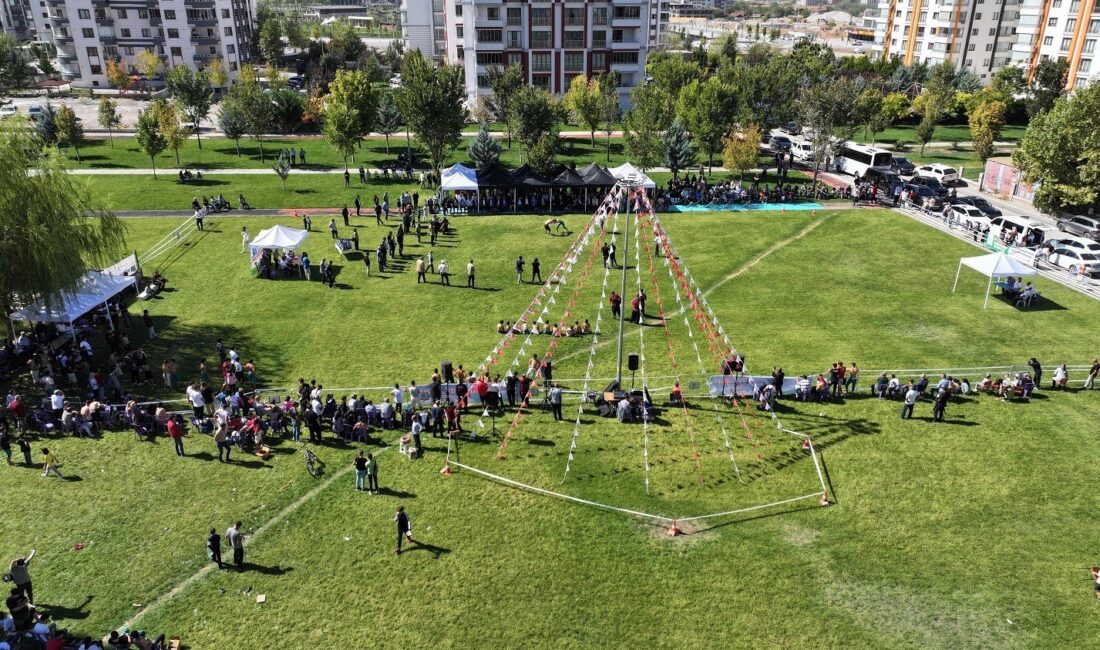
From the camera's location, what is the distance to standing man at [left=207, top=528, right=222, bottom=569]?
16203 mm

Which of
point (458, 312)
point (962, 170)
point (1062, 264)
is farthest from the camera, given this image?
point (962, 170)

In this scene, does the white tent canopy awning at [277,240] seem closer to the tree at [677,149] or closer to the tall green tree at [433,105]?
the tall green tree at [433,105]

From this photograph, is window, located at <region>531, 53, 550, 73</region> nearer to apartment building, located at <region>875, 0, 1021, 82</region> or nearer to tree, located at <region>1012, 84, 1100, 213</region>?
apartment building, located at <region>875, 0, 1021, 82</region>

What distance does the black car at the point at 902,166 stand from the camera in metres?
57.3

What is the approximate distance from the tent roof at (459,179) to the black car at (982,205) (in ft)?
99.2

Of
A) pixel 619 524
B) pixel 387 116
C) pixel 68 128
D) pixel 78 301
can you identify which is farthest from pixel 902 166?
pixel 68 128

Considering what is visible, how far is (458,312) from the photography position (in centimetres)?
3038

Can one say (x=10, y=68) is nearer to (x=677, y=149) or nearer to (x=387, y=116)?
(x=387, y=116)

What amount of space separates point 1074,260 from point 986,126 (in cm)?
2536

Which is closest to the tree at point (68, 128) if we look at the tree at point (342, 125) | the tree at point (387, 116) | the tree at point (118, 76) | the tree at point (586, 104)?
the tree at point (342, 125)

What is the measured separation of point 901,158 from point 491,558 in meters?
55.6

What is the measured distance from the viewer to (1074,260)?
34.8 metres

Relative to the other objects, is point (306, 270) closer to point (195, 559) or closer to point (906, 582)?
point (195, 559)

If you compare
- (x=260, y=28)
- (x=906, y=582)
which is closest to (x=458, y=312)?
(x=906, y=582)
